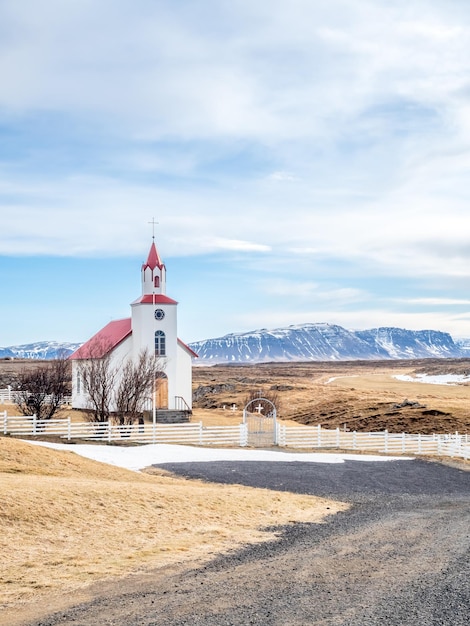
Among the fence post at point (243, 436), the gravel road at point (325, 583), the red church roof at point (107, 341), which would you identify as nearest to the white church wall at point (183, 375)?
the red church roof at point (107, 341)

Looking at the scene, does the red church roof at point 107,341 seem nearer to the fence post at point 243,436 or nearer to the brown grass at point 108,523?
the fence post at point 243,436

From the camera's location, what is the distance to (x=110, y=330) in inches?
2111

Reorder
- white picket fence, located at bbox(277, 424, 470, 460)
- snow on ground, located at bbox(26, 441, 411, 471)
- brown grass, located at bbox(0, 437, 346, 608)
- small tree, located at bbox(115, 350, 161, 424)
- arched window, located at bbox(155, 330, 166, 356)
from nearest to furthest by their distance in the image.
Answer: brown grass, located at bbox(0, 437, 346, 608), snow on ground, located at bbox(26, 441, 411, 471), white picket fence, located at bbox(277, 424, 470, 460), small tree, located at bbox(115, 350, 161, 424), arched window, located at bbox(155, 330, 166, 356)

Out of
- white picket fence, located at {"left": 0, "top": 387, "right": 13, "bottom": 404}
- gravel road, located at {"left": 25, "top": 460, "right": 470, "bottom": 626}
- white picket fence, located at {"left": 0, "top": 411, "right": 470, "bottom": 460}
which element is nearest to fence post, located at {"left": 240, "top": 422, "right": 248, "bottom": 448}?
white picket fence, located at {"left": 0, "top": 411, "right": 470, "bottom": 460}

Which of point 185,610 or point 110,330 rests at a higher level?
point 110,330

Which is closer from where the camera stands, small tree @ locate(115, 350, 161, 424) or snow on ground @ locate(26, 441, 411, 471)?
snow on ground @ locate(26, 441, 411, 471)

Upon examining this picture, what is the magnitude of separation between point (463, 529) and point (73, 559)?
8.23 meters

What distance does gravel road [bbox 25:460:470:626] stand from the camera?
934 cm

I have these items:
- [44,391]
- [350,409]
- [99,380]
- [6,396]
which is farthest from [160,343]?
[350,409]

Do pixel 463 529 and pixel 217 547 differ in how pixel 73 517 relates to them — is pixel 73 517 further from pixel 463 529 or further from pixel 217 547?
pixel 463 529

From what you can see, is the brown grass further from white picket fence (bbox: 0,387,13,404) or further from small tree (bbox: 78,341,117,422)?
white picket fence (bbox: 0,387,13,404)

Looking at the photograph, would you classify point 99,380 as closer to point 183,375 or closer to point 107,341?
point 183,375

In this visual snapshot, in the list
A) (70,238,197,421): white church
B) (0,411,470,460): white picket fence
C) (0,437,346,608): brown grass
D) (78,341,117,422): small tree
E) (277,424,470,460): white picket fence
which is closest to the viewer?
(0,437,346,608): brown grass

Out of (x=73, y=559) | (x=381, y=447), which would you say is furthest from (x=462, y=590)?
(x=381, y=447)
